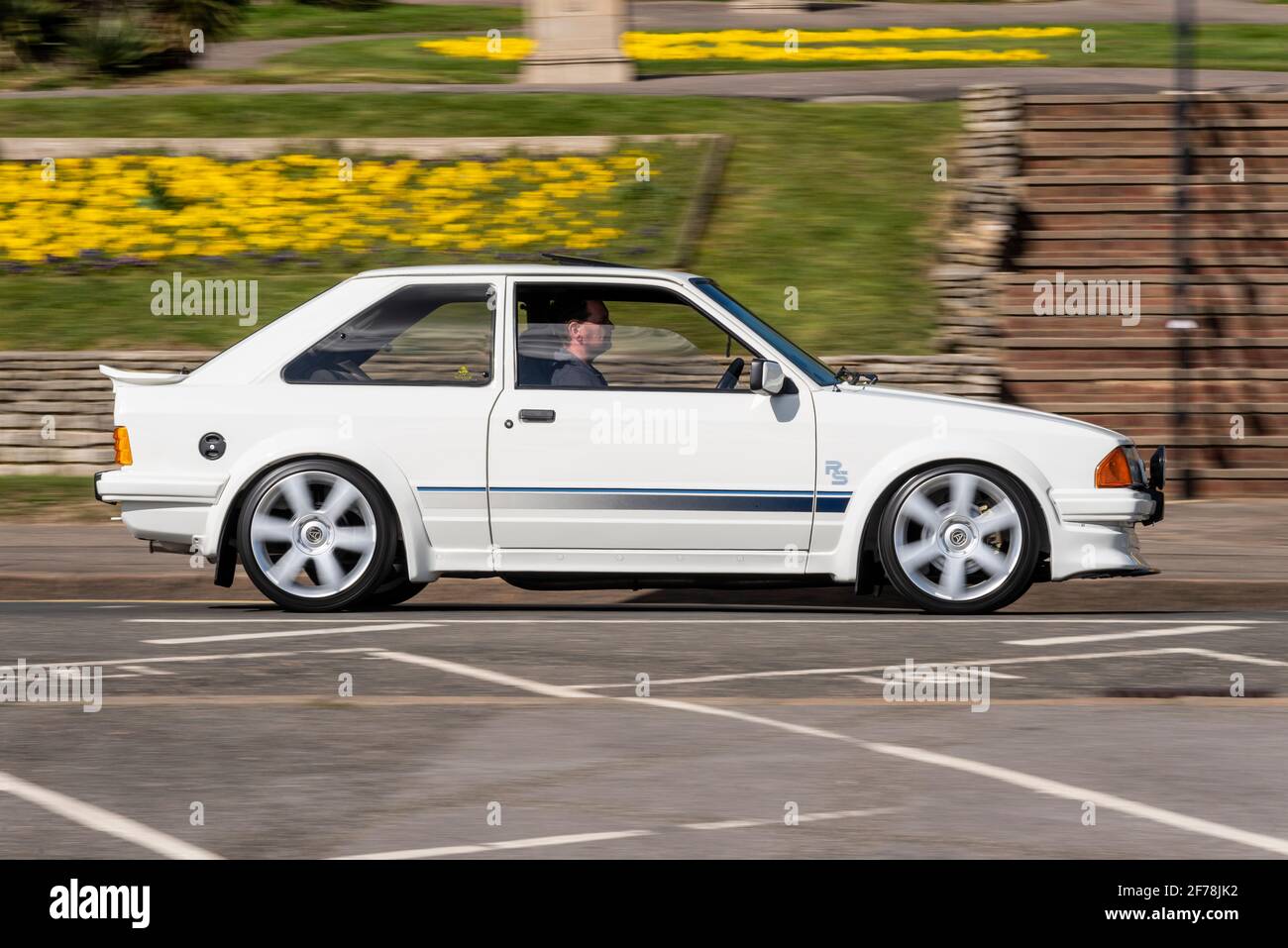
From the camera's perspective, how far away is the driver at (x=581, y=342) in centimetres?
962

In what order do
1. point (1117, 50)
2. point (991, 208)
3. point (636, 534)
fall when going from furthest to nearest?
1. point (1117, 50)
2. point (991, 208)
3. point (636, 534)

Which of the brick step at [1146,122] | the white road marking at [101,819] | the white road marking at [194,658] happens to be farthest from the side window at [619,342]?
the brick step at [1146,122]

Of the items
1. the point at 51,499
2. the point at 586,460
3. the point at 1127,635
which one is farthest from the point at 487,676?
the point at 51,499

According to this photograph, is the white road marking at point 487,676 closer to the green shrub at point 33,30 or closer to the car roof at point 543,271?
the car roof at point 543,271

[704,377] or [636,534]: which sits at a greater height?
[704,377]

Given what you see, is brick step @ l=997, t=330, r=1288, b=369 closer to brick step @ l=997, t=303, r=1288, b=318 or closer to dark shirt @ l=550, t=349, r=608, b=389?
brick step @ l=997, t=303, r=1288, b=318

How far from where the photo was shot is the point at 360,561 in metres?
9.66

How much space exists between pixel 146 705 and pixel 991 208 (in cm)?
1214

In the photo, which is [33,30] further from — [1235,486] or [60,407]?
[1235,486]

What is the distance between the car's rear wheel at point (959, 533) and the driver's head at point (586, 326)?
1.55 m

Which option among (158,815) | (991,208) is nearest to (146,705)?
(158,815)

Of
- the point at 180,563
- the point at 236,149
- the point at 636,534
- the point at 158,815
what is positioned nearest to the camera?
the point at 158,815

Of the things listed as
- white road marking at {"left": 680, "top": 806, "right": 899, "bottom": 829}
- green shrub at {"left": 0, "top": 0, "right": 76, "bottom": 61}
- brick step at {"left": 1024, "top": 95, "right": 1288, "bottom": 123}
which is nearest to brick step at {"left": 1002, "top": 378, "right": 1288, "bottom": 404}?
brick step at {"left": 1024, "top": 95, "right": 1288, "bottom": 123}

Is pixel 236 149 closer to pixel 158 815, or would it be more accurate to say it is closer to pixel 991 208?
pixel 991 208
